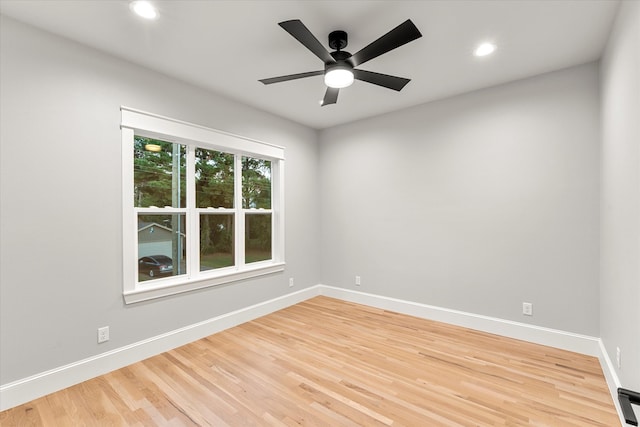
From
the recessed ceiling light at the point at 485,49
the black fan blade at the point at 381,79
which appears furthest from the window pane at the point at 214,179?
the recessed ceiling light at the point at 485,49

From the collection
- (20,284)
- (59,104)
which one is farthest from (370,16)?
(20,284)

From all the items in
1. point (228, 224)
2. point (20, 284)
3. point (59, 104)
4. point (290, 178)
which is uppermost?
point (59, 104)

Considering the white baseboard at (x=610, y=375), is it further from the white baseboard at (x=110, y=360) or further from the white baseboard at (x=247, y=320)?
the white baseboard at (x=110, y=360)

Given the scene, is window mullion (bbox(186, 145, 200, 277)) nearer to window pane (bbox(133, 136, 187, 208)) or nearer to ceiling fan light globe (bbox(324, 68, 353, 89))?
window pane (bbox(133, 136, 187, 208))

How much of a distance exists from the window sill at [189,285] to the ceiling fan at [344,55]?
221 cm

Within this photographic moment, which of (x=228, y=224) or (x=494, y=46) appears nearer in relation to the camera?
(x=494, y=46)

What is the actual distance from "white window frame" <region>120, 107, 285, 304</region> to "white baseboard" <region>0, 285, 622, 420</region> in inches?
17.4

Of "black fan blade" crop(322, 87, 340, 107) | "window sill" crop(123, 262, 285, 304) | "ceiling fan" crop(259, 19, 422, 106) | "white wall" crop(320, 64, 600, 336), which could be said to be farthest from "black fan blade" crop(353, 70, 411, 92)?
"window sill" crop(123, 262, 285, 304)

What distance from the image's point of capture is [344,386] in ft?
7.67

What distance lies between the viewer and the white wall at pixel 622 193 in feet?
5.45

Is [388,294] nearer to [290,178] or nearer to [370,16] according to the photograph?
[290,178]

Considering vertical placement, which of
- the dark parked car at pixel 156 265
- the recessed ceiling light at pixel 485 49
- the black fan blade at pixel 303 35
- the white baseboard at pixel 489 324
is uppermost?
the recessed ceiling light at pixel 485 49

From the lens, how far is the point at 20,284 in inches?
85.6

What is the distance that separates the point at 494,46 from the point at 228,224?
335 cm
